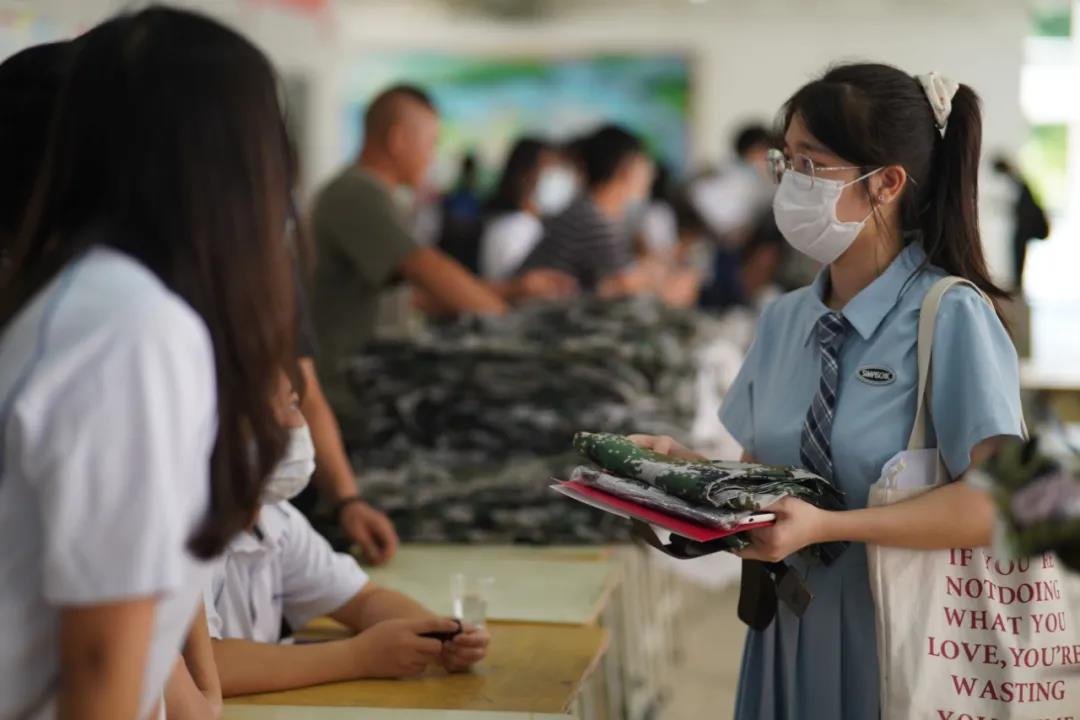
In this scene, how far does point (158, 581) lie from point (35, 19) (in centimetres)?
372

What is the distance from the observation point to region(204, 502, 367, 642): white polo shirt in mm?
2094

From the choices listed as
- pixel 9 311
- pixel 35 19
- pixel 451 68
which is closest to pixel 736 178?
pixel 35 19

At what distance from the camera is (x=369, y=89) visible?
1648 centimetres

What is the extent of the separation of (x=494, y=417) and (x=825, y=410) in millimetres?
1681

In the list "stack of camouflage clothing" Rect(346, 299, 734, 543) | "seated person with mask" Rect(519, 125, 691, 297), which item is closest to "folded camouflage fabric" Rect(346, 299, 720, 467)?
"stack of camouflage clothing" Rect(346, 299, 734, 543)

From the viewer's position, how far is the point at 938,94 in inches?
72.7

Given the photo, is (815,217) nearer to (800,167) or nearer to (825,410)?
(800,167)

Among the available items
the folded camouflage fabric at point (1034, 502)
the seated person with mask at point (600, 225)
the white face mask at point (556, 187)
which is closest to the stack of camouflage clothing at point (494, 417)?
the seated person with mask at point (600, 225)

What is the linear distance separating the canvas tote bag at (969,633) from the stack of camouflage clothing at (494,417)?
4.97 ft

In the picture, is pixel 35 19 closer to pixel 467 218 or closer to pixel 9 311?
pixel 467 218

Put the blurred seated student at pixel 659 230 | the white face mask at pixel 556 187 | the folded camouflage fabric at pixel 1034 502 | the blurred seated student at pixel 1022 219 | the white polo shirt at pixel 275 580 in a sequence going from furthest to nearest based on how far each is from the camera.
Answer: the white face mask at pixel 556 187, the blurred seated student at pixel 659 230, the blurred seated student at pixel 1022 219, the white polo shirt at pixel 275 580, the folded camouflage fabric at pixel 1034 502

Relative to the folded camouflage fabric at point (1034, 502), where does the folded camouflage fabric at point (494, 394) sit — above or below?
below

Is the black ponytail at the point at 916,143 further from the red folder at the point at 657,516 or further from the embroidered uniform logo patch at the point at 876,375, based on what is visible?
the red folder at the point at 657,516

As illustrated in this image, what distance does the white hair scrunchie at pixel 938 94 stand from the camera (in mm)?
1843
